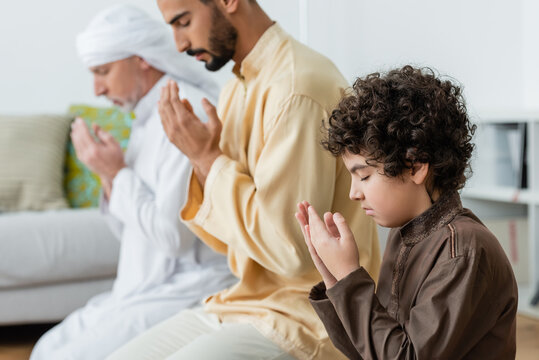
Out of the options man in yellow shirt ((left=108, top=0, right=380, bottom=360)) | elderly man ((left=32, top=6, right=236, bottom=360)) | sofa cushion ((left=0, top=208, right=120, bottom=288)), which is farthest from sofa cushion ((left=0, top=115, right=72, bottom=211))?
man in yellow shirt ((left=108, top=0, right=380, bottom=360))

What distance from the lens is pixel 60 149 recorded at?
3117 mm

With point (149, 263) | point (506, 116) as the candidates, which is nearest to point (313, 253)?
point (149, 263)

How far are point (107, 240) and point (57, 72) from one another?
118 centimetres

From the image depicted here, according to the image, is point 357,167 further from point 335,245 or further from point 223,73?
point 223,73

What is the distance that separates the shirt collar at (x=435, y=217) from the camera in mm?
1040

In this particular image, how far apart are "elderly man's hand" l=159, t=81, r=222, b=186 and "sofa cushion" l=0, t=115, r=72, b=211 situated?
1667mm

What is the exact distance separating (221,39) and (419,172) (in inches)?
22.5

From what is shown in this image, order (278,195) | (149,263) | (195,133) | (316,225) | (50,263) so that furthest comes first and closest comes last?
(50,263) < (149,263) < (195,133) < (278,195) < (316,225)

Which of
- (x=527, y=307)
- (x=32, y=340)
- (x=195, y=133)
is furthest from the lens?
(x=527, y=307)

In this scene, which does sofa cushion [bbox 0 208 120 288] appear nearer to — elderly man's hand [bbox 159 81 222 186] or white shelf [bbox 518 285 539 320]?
elderly man's hand [bbox 159 81 222 186]

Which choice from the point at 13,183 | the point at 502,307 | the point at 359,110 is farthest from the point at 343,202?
the point at 13,183

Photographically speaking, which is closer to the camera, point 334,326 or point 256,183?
point 334,326

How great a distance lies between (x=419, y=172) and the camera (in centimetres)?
103

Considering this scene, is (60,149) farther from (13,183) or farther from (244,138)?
(244,138)
